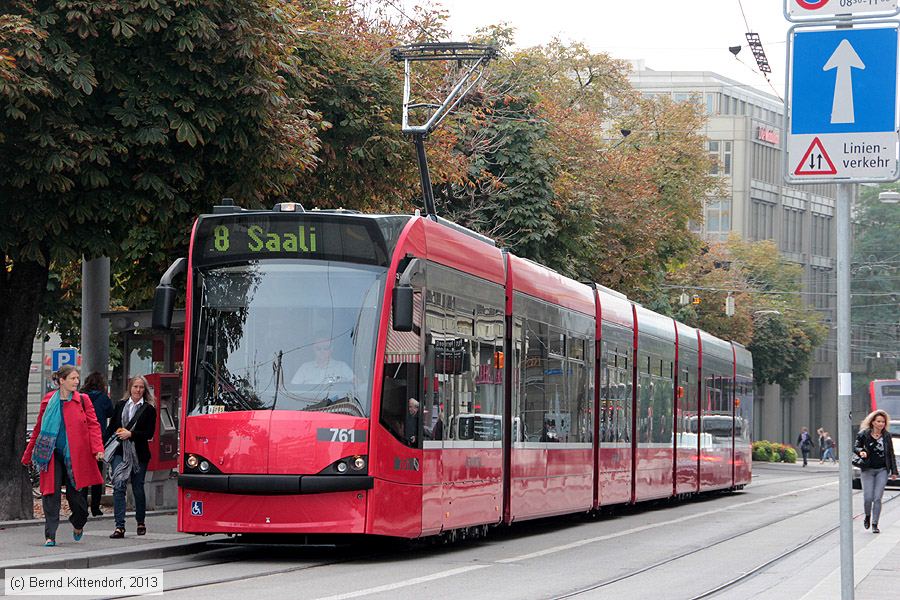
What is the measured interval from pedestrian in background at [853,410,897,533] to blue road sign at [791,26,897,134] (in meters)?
13.5

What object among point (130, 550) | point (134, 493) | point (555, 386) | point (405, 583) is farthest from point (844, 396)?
point (555, 386)

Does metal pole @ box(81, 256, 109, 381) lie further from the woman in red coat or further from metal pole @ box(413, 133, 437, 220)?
the woman in red coat

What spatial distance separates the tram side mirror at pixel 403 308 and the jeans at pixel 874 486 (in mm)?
9401

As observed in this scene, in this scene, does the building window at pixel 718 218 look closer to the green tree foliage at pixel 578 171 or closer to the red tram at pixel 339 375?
the green tree foliage at pixel 578 171

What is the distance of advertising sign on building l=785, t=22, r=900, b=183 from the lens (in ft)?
25.2

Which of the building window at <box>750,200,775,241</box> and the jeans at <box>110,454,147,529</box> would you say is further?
the building window at <box>750,200,775,241</box>

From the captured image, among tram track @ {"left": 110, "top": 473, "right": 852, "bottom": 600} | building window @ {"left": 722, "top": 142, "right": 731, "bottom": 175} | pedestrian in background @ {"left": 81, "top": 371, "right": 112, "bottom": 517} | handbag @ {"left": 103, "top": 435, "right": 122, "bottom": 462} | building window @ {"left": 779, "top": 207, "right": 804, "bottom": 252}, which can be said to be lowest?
tram track @ {"left": 110, "top": 473, "right": 852, "bottom": 600}

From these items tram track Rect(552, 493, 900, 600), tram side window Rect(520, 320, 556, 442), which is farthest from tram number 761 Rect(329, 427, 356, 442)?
tram side window Rect(520, 320, 556, 442)

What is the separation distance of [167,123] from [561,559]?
639 cm

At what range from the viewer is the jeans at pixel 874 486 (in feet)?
67.7

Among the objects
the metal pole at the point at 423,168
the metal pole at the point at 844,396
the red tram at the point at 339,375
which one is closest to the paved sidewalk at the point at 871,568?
the red tram at the point at 339,375

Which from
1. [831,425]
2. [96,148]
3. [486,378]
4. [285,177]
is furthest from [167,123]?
[831,425]

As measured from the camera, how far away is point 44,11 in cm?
1655

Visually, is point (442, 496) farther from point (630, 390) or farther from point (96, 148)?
point (630, 390)
